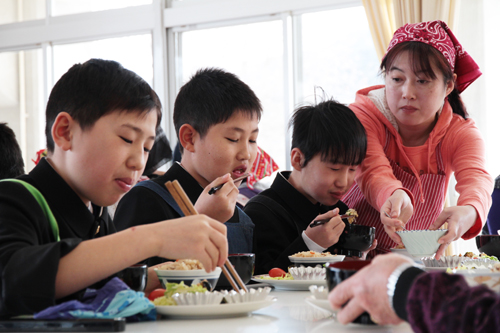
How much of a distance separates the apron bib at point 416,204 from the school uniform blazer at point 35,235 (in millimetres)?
1285

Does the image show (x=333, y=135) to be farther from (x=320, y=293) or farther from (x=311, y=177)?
(x=320, y=293)

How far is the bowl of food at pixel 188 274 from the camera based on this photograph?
1011mm

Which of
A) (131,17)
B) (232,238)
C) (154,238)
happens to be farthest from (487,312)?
(131,17)

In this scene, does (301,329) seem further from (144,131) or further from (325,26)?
(325,26)

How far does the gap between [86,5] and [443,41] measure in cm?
435

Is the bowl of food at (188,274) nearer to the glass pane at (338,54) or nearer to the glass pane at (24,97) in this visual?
the glass pane at (338,54)

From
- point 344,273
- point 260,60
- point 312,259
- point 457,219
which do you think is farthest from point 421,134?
point 260,60

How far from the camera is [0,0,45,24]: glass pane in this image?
5668 millimetres

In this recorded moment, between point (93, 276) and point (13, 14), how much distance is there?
18.6ft

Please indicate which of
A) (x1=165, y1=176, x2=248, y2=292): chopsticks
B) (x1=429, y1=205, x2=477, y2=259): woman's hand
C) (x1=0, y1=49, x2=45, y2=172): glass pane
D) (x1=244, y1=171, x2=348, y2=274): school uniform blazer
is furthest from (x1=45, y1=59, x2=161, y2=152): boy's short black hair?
(x1=0, y1=49, x2=45, y2=172): glass pane

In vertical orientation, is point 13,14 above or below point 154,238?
above

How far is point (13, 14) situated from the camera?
575 cm

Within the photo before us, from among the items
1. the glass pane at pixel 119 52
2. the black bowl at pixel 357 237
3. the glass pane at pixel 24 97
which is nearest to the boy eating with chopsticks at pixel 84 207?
the black bowl at pixel 357 237

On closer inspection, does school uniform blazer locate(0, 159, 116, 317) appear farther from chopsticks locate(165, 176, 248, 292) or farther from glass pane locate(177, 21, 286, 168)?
glass pane locate(177, 21, 286, 168)
